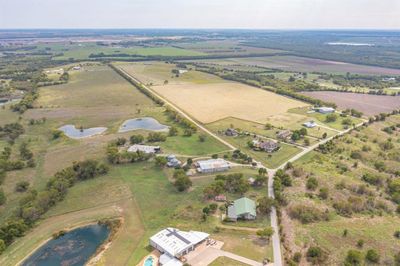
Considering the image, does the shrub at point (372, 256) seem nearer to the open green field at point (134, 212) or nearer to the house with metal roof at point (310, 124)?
the open green field at point (134, 212)

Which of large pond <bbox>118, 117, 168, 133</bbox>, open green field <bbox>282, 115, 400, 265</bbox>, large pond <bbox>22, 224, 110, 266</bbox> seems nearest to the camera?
large pond <bbox>22, 224, 110, 266</bbox>

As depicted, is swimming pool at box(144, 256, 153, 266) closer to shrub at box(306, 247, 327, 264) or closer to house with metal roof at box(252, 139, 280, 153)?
shrub at box(306, 247, 327, 264)

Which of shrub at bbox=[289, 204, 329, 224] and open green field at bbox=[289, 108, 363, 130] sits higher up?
open green field at bbox=[289, 108, 363, 130]

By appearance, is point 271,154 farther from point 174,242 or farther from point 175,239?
point 174,242

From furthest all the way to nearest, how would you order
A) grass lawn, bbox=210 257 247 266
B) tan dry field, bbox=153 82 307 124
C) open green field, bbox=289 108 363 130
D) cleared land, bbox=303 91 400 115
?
cleared land, bbox=303 91 400 115, tan dry field, bbox=153 82 307 124, open green field, bbox=289 108 363 130, grass lawn, bbox=210 257 247 266

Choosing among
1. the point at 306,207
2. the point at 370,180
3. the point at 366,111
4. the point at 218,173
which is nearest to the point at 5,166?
the point at 218,173

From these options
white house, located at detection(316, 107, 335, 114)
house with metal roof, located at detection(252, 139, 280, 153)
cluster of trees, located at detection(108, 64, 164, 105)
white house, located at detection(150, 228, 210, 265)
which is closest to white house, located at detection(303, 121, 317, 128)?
white house, located at detection(316, 107, 335, 114)
